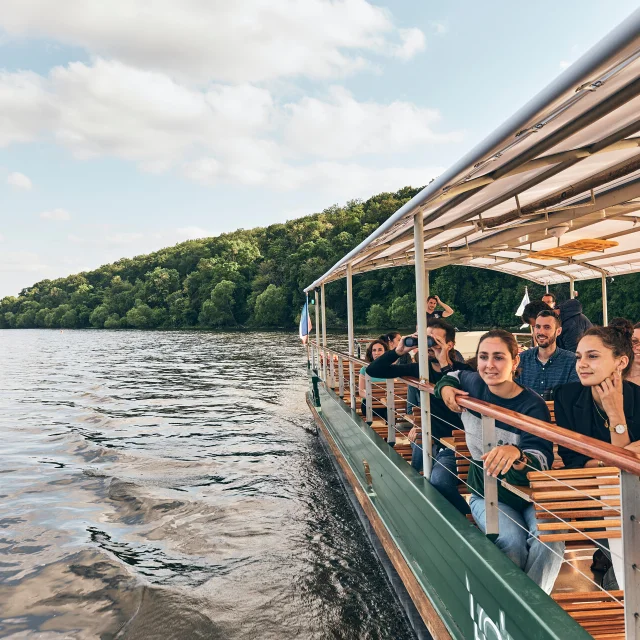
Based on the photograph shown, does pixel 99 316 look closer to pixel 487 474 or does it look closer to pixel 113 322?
pixel 113 322

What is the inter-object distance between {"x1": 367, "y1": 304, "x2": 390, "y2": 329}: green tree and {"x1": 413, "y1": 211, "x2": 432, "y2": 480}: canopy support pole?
2443 inches

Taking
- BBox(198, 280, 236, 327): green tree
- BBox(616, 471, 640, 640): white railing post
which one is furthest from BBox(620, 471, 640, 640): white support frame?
BBox(198, 280, 236, 327): green tree

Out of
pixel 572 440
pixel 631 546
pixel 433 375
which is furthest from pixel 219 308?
pixel 631 546

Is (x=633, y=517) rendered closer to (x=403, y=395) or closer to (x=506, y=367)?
(x=506, y=367)

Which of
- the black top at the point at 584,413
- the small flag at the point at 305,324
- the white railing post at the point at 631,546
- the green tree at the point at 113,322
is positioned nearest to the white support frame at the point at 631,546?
the white railing post at the point at 631,546

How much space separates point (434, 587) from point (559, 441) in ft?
6.85

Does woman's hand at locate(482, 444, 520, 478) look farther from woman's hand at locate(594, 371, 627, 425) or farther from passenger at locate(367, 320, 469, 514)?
passenger at locate(367, 320, 469, 514)

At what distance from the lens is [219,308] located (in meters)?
90.4

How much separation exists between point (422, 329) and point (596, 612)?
2.13 meters

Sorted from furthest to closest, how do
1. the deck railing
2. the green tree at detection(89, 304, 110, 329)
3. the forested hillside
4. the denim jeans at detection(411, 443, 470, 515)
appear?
the green tree at detection(89, 304, 110, 329) → the forested hillside → the denim jeans at detection(411, 443, 470, 515) → the deck railing

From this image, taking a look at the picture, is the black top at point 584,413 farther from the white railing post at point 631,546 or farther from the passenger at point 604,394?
the white railing post at point 631,546

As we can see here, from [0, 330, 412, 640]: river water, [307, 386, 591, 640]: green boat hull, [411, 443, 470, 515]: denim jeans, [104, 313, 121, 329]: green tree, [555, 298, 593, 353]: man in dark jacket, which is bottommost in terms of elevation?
[0, 330, 412, 640]: river water

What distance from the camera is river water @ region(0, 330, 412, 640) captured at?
511cm

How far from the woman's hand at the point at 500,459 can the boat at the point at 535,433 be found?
0.12 meters
